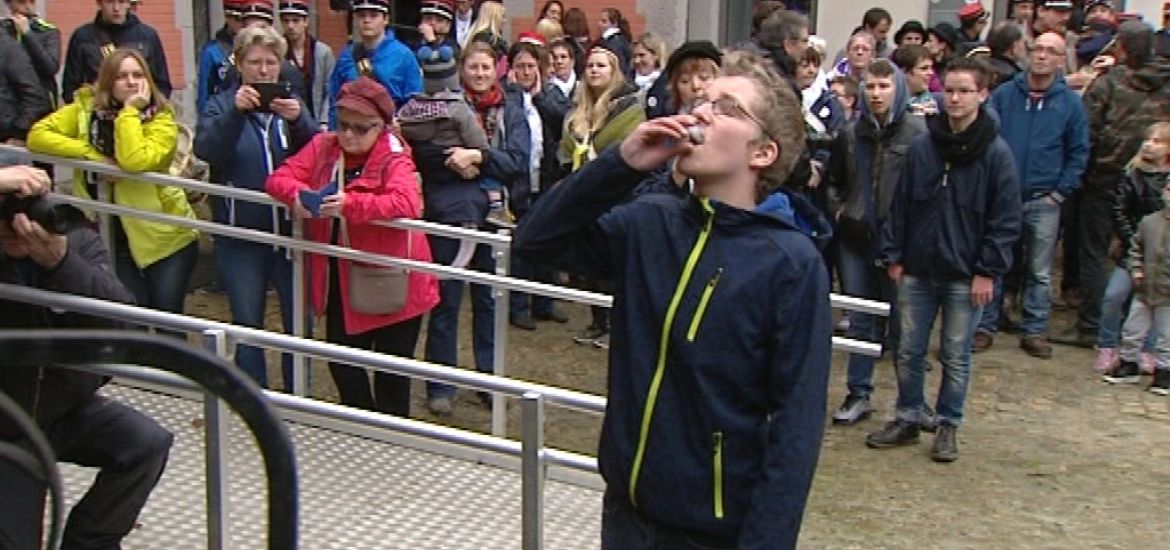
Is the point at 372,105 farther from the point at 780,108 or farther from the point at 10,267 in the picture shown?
the point at 780,108

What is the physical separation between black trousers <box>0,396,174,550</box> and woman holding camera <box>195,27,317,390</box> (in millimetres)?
2104

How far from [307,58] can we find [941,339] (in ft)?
15.0

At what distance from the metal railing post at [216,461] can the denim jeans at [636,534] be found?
1.23 meters

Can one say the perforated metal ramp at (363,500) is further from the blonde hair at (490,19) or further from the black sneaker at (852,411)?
the blonde hair at (490,19)

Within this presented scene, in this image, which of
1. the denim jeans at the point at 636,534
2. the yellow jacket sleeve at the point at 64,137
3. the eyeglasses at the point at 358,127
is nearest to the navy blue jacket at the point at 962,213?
the eyeglasses at the point at 358,127

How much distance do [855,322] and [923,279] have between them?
948 millimetres

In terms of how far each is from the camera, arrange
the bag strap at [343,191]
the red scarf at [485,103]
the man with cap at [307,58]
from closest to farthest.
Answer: the bag strap at [343,191] < the red scarf at [485,103] < the man with cap at [307,58]

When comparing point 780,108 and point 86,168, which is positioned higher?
point 780,108

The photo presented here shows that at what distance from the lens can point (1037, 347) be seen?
7977 mm

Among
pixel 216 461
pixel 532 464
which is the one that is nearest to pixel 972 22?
pixel 532 464

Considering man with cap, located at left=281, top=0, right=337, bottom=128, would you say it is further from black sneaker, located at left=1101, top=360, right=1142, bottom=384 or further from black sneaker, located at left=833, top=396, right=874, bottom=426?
black sneaker, located at left=1101, top=360, right=1142, bottom=384

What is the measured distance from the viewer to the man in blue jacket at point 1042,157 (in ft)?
26.0

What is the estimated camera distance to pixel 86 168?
5922mm

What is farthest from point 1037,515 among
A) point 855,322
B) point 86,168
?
point 86,168
